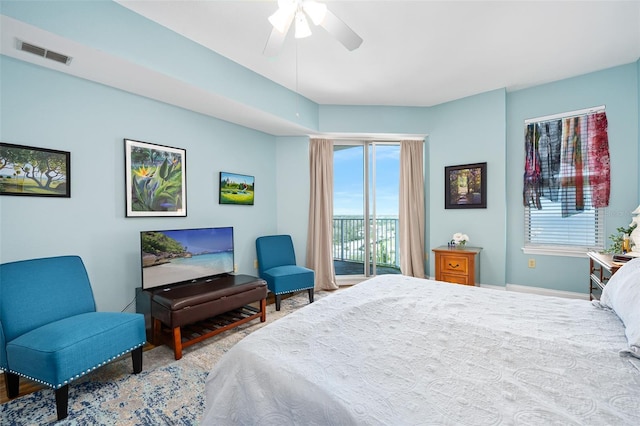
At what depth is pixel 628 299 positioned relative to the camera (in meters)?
1.37

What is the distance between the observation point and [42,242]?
2260 mm

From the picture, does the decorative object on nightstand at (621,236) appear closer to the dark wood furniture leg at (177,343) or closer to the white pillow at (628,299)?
the white pillow at (628,299)

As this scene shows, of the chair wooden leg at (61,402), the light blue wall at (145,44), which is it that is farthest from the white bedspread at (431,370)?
the light blue wall at (145,44)

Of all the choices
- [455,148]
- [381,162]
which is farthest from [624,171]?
[381,162]

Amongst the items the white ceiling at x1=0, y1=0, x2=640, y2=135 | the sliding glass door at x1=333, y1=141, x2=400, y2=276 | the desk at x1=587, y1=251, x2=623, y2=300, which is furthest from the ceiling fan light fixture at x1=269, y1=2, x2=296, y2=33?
the desk at x1=587, y1=251, x2=623, y2=300

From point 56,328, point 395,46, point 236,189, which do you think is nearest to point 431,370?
point 56,328

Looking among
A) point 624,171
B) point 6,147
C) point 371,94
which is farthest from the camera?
point 371,94

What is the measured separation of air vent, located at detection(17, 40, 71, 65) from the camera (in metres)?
1.98

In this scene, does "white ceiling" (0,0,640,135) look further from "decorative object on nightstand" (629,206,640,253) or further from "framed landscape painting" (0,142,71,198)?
"decorative object on nightstand" (629,206,640,253)

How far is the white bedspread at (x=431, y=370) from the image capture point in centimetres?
85

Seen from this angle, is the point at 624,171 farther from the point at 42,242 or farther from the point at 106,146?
the point at 42,242

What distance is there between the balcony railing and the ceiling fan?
124 inches

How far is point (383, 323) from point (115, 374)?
2084mm

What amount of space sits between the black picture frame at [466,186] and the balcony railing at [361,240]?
100 cm
